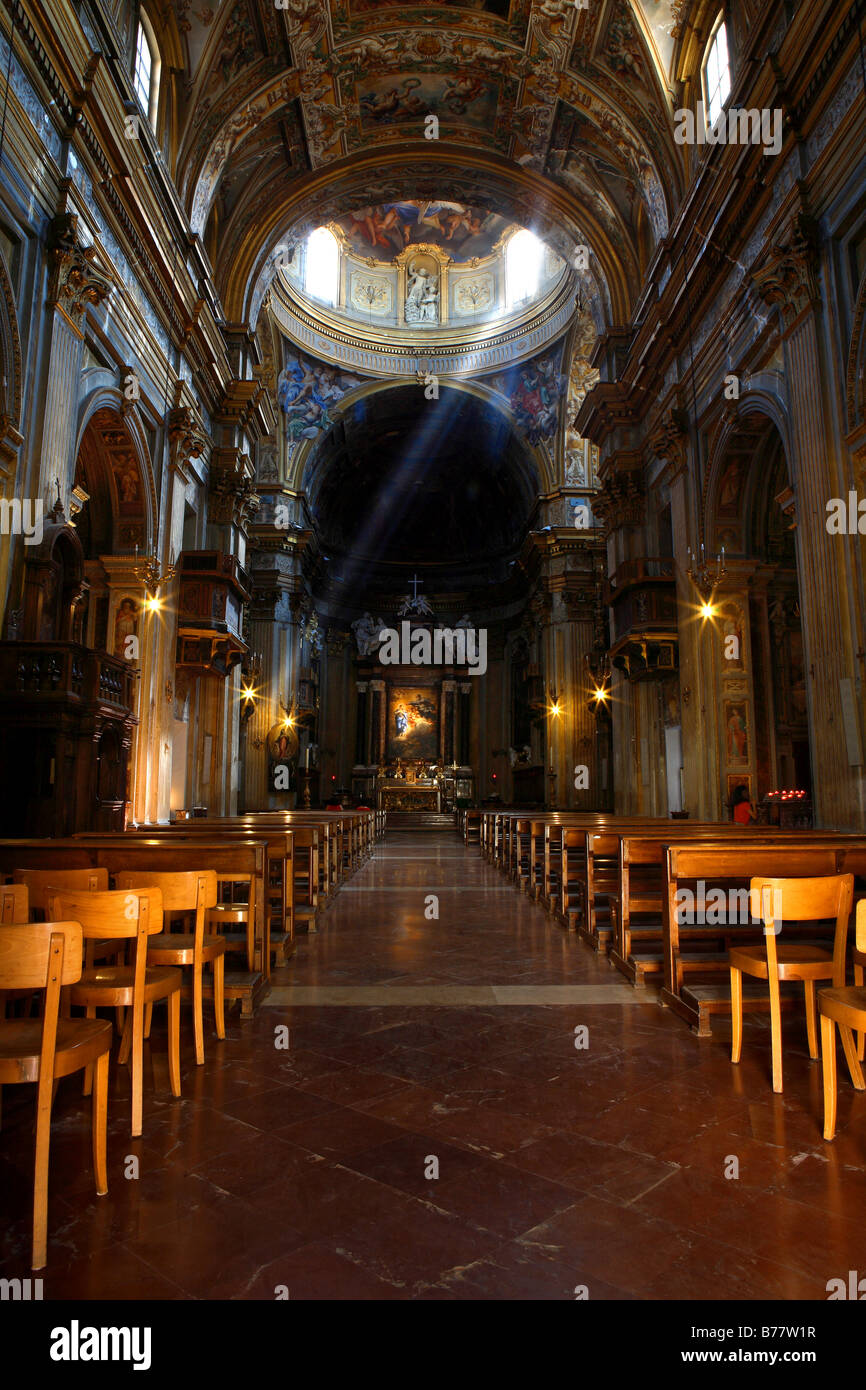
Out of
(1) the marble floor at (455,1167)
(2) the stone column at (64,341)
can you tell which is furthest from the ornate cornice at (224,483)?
(1) the marble floor at (455,1167)

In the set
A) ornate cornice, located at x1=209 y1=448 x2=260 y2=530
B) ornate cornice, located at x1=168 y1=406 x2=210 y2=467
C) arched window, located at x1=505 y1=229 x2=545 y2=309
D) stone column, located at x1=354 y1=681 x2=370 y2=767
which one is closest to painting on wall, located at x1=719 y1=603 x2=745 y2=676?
ornate cornice, located at x1=168 y1=406 x2=210 y2=467

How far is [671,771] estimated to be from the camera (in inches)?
568

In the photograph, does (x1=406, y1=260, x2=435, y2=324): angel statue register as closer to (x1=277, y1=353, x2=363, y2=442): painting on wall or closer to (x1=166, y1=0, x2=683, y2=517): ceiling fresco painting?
(x1=277, y1=353, x2=363, y2=442): painting on wall

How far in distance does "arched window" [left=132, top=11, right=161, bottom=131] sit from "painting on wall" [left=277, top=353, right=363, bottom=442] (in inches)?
462

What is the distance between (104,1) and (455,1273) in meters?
13.2

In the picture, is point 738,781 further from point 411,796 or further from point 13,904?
point 411,796

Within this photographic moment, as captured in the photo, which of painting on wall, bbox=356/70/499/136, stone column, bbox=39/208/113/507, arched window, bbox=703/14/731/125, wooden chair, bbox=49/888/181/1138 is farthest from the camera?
painting on wall, bbox=356/70/499/136

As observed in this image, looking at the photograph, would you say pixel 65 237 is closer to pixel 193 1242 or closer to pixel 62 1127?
pixel 62 1127

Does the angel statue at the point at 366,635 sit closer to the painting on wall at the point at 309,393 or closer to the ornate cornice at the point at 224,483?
the painting on wall at the point at 309,393

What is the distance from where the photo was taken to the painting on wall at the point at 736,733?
12.2m

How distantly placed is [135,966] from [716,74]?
14438 millimetres

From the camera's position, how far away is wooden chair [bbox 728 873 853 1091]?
3340 mm

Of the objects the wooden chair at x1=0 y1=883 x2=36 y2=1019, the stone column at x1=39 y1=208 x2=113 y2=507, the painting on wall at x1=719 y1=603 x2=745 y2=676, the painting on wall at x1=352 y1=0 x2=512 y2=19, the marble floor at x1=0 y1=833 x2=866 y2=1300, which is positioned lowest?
the marble floor at x1=0 y1=833 x2=866 y2=1300

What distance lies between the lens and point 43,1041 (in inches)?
A: 88.3
